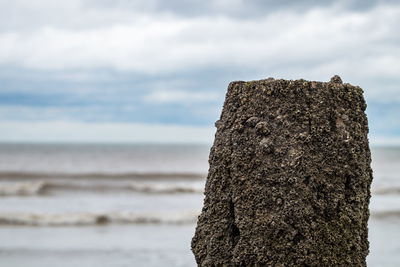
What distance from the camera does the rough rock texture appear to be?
2844mm

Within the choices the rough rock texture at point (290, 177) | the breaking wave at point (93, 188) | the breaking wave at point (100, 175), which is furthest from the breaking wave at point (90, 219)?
the breaking wave at point (100, 175)

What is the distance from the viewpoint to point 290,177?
282cm

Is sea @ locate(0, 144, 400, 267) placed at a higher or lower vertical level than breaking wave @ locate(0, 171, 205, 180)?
lower

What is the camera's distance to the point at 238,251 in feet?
9.65

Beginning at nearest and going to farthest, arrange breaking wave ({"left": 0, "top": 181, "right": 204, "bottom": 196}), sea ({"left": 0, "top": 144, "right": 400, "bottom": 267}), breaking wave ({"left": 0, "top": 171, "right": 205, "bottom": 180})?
sea ({"left": 0, "top": 144, "right": 400, "bottom": 267}) → breaking wave ({"left": 0, "top": 181, "right": 204, "bottom": 196}) → breaking wave ({"left": 0, "top": 171, "right": 205, "bottom": 180})

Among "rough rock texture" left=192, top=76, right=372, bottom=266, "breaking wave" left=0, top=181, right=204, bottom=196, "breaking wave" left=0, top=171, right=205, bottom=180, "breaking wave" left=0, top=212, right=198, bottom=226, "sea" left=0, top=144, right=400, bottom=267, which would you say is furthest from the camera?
"breaking wave" left=0, top=171, right=205, bottom=180

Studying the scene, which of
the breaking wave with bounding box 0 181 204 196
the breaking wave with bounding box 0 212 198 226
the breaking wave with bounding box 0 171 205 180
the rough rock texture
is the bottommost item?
the rough rock texture

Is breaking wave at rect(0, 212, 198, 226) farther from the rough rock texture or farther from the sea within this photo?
the rough rock texture

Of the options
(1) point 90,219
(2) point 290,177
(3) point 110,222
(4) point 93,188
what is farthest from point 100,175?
(2) point 290,177

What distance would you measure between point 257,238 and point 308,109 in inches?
28.0

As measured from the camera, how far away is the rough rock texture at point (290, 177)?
2844 mm

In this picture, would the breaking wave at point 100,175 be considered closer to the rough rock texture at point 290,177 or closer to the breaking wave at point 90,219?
the breaking wave at point 90,219

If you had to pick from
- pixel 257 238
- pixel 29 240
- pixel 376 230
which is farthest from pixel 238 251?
pixel 376 230

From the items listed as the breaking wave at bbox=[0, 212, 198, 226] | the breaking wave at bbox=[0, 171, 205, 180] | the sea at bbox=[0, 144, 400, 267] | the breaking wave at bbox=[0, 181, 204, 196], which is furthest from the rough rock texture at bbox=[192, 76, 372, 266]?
the breaking wave at bbox=[0, 171, 205, 180]
